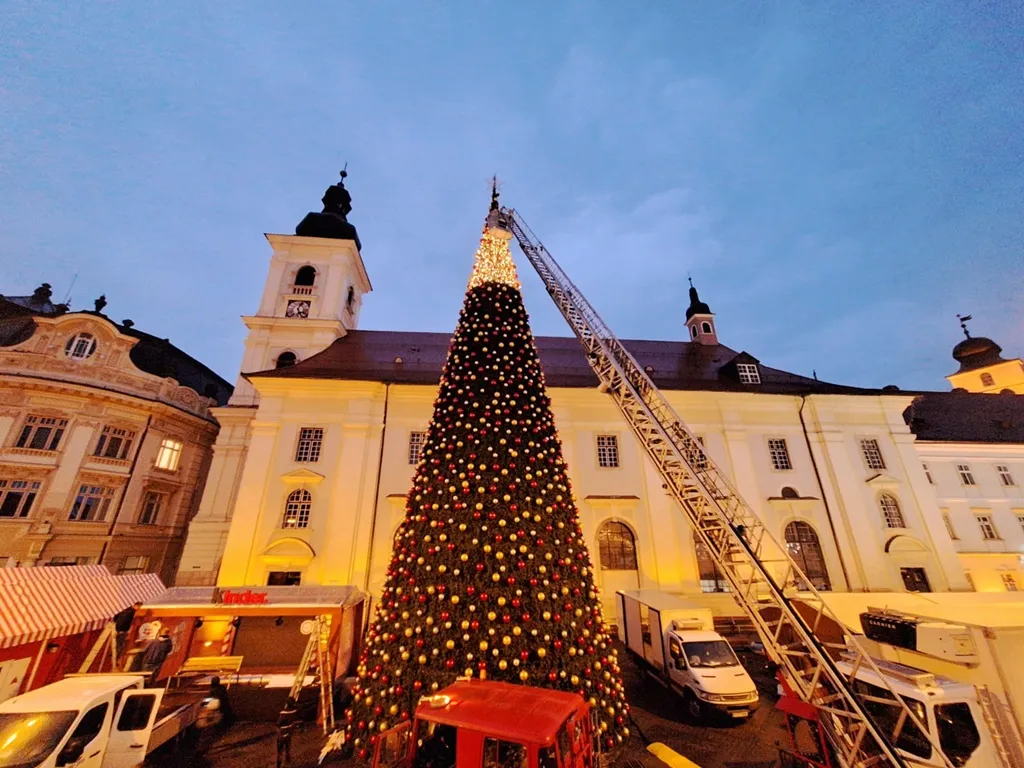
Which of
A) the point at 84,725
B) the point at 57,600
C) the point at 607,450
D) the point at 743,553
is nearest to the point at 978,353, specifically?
the point at 607,450

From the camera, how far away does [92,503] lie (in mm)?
21281

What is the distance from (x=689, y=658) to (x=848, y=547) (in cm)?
1405

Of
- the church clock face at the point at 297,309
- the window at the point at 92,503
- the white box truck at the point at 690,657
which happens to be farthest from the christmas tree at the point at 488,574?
the window at the point at 92,503

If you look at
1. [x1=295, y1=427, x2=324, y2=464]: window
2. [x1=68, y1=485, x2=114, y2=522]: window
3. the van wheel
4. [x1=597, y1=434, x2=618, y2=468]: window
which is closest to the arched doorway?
[x1=597, y1=434, x2=618, y2=468]: window

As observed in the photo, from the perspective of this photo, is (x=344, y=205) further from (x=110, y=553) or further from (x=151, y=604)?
(x=151, y=604)

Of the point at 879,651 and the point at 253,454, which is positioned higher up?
the point at 253,454

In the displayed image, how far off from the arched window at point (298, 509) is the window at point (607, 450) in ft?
43.0

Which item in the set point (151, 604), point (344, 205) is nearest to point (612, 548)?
point (151, 604)

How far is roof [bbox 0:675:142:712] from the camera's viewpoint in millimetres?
6074

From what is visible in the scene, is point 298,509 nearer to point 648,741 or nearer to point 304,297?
point 304,297

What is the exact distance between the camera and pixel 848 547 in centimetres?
1823

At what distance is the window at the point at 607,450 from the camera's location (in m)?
19.3

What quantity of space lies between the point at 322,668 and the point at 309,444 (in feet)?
37.8

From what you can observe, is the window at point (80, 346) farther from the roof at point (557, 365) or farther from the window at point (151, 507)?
the roof at point (557, 365)
